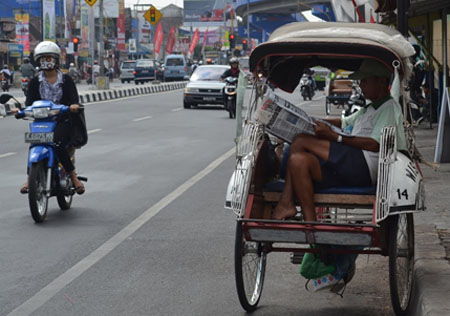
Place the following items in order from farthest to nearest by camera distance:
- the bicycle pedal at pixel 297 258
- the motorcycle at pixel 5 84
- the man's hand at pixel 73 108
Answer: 1. the motorcycle at pixel 5 84
2. the man's hand at pixel 73 108
3. the bicycle pedal at pixel 297 258

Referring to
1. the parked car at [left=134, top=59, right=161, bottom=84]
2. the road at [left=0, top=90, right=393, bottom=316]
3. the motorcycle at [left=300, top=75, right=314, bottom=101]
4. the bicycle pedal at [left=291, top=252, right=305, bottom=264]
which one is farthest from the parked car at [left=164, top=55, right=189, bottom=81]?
the bicycle pedal at [left=291, top=252, right=305, bottom=264]

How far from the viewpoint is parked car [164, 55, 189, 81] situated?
7219 cm

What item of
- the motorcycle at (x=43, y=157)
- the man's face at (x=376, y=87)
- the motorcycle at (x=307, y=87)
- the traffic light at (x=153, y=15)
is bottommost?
the motorcycle at (x=307, y=87)

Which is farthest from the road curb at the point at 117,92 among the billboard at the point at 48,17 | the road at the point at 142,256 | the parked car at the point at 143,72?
the road at the point at 142,256

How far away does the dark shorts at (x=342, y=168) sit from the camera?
615 cm

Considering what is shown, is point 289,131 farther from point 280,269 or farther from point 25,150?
point 25,150

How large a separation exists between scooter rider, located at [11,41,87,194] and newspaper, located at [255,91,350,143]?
4.27 metres

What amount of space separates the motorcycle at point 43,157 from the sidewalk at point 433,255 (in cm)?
367

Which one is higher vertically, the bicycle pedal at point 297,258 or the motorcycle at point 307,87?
the bicycle pedal at point 297,258

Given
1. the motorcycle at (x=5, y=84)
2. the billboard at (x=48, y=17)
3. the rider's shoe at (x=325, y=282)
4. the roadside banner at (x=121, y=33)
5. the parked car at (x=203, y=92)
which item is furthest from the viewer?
the roadside banner at (x=121, y=33)

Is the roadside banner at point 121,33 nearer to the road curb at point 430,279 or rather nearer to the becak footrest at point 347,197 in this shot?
the road curb at point 430,279

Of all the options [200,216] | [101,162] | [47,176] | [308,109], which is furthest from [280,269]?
[308,109]

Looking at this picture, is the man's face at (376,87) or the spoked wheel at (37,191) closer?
the man's face at (376,87)

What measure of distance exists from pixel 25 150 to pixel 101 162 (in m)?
2.88
